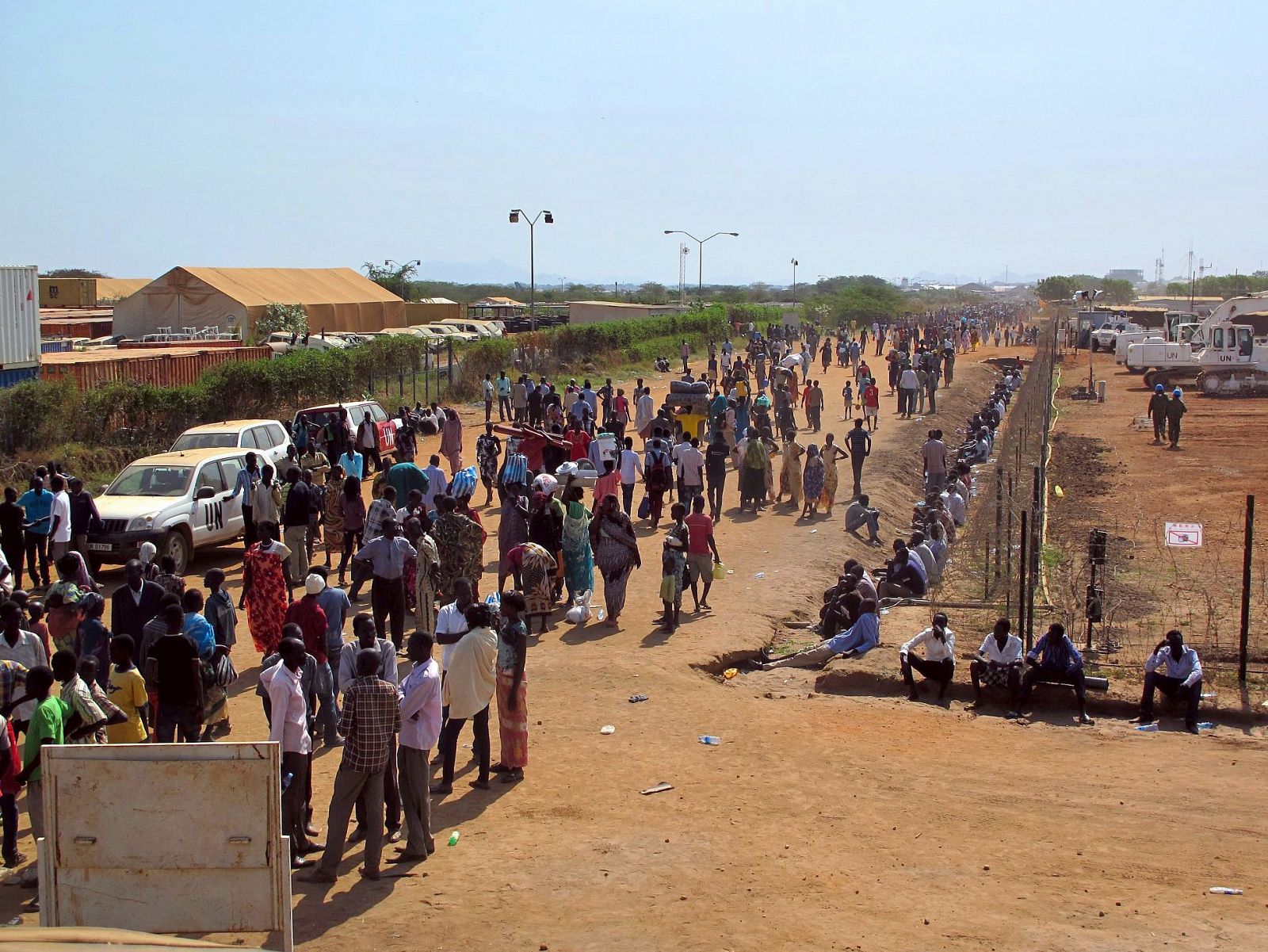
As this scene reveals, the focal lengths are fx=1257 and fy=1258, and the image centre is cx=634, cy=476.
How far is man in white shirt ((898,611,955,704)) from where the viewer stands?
12.0 m

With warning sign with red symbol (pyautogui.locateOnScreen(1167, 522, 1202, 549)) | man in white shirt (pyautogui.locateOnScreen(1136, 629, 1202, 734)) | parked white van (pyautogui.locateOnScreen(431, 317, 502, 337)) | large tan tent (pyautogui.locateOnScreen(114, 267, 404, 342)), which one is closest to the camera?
man in white shirt (pyautogui.locateOnScreen(1136, 629, 1202, 734))

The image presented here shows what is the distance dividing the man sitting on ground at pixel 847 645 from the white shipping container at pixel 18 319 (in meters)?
20.0

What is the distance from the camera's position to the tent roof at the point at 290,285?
171 ft

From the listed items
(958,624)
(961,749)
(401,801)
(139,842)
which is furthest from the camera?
(958,624)

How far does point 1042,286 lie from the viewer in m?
166

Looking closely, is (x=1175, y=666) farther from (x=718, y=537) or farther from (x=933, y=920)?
(x=718, y=537)

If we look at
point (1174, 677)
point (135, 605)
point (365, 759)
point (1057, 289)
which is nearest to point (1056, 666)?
point (1174, 677)

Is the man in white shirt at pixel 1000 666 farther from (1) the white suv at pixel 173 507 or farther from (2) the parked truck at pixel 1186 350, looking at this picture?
(2) the parked truck at pixel 1186 350

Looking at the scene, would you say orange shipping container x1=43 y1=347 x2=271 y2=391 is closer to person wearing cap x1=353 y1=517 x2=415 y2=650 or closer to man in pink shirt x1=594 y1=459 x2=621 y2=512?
man in pink shirt x1=594 y1=459 x2=621 y2=512

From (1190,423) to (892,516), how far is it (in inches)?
748

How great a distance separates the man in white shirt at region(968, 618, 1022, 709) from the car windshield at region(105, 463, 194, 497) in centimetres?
1019

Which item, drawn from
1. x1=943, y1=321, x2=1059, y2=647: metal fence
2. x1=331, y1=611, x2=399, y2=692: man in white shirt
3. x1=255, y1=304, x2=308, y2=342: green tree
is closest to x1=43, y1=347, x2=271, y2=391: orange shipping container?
x1=943, y1=321, x2=1059, y2=647: metal fence

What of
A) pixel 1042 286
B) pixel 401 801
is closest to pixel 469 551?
pixel 401 801

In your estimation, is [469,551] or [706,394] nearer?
[469,551]
